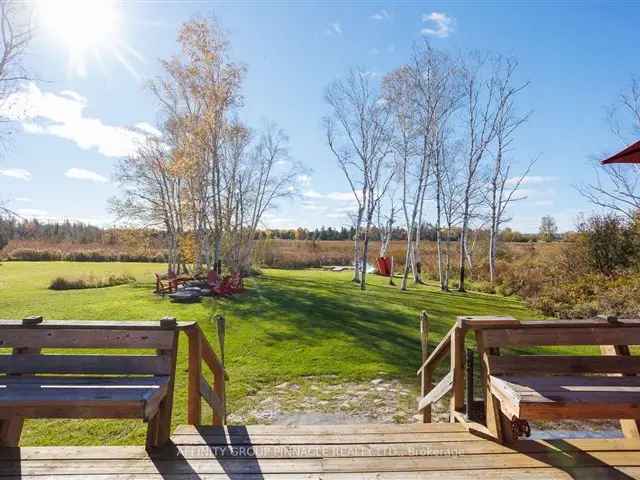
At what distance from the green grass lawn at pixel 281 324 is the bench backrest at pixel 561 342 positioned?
3557 millimetres

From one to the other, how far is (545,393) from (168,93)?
18134 mm

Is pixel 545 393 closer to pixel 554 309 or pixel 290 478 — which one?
pixel 290 478

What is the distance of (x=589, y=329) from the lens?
288 centimetres

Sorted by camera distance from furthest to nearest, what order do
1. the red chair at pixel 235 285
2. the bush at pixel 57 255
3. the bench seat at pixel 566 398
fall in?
the bush at pixel 57 255, the red chair at pixel 235 285, the bench seat at pixel 566 398

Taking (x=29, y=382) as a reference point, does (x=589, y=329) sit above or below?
above

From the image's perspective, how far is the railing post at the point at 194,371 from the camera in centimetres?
300

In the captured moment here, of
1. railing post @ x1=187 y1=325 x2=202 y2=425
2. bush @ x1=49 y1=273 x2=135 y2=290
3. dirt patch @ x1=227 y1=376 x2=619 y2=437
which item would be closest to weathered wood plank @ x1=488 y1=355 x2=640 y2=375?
dirt patch @ x1=227 y1=376 x2=619 y2=437

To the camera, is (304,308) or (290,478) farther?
(304,308)

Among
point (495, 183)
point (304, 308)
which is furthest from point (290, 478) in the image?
point (495, 183)

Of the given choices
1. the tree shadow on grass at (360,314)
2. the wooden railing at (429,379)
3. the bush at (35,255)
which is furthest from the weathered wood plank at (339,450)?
the bush at (35,255)

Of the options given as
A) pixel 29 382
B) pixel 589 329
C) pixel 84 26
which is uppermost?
pixel 84 26

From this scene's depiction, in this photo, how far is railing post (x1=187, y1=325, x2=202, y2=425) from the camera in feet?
9.85

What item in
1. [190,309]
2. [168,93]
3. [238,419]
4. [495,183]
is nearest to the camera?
[238,419]

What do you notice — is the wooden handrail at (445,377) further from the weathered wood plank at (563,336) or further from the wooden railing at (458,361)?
the weathered wood plank at (563,336)
